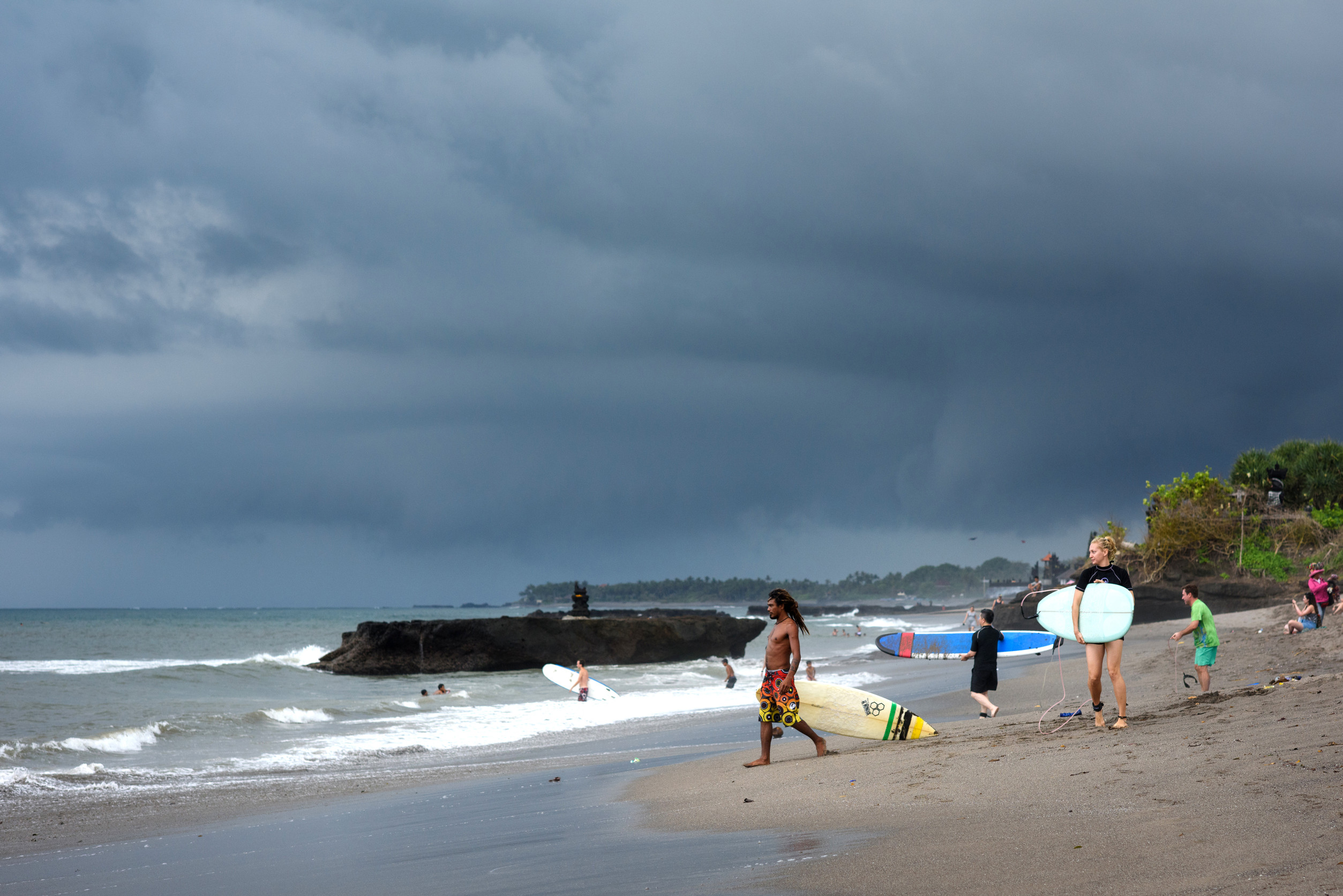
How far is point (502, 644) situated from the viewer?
1384 inches

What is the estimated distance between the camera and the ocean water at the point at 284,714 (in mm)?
13133

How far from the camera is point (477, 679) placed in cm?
3122

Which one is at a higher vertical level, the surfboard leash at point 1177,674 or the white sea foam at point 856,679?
the surfboard leash at point 1177,674

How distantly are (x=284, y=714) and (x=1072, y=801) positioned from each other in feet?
57.3

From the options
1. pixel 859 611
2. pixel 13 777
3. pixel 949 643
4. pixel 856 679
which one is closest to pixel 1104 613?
pixel 13 777

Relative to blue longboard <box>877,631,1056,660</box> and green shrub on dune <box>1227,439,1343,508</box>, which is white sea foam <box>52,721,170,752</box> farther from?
green shrub on dune <box>1227,439,1343,508</box>

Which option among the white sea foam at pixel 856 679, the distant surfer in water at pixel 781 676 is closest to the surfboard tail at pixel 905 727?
the distant surfer in water at pixel 781 676

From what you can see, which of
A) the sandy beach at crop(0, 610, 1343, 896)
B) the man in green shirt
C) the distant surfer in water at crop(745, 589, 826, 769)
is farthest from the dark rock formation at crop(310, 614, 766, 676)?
the man in green shirt

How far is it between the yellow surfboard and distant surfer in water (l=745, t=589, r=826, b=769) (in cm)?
119

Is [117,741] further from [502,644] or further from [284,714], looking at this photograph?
[502,644]

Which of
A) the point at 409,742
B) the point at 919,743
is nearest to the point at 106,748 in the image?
the point at 409,742

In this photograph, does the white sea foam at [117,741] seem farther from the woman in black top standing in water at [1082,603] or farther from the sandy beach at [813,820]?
the woman in black top standing in water at [1082,603]

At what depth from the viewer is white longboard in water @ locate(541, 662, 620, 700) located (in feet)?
83.4

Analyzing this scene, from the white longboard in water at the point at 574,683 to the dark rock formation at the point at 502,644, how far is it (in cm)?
627
